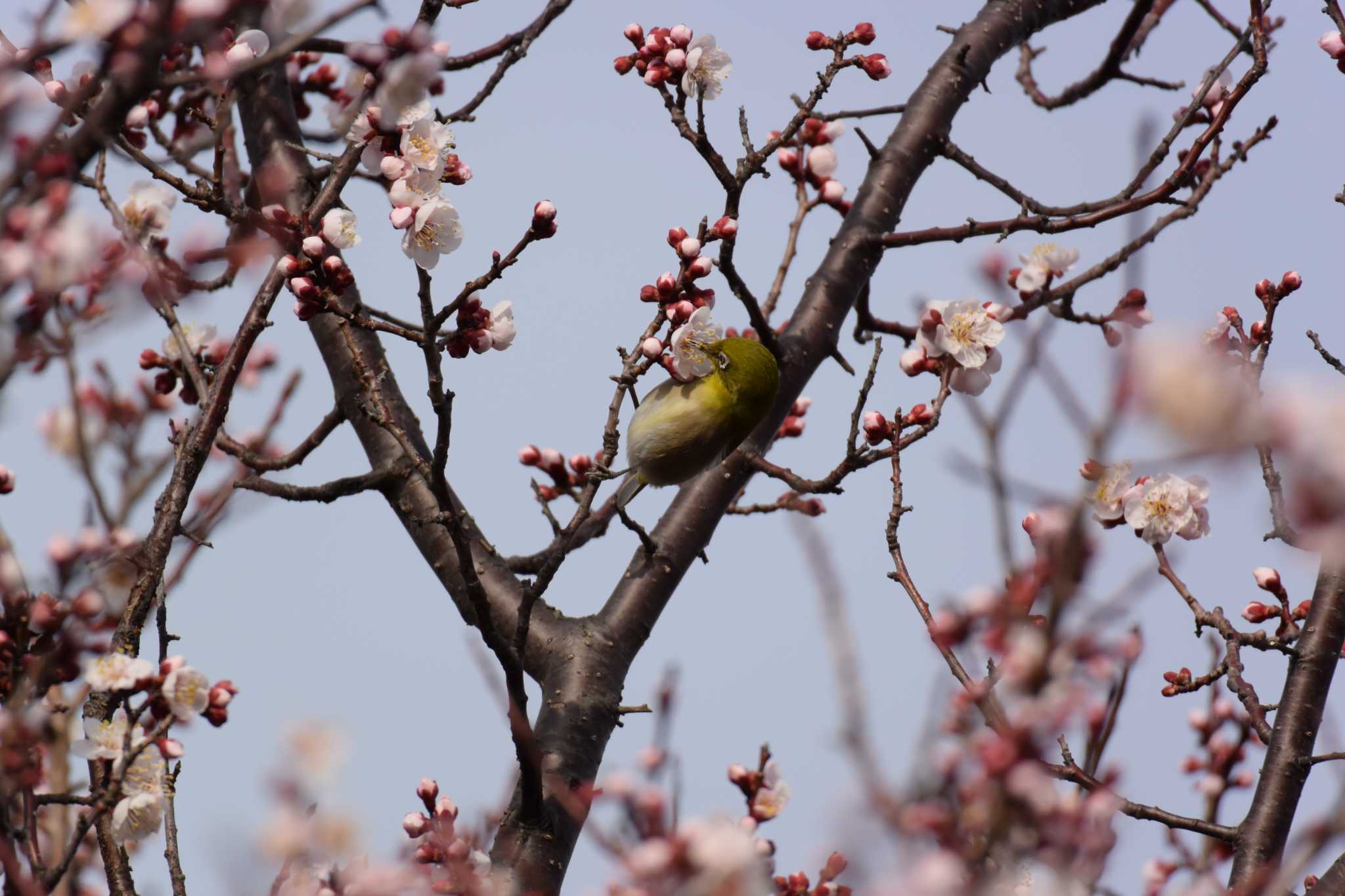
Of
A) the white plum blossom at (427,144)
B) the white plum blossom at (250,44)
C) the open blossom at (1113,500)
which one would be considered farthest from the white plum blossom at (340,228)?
the open blossom at (1113,500)

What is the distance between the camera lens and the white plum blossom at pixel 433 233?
2.77 m

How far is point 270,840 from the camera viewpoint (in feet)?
7.36

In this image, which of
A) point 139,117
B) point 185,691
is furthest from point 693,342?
point 139,117

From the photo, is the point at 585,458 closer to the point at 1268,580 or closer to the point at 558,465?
the point at 558,465

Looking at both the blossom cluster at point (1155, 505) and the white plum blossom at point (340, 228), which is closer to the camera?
the white plum blossom at point (340, 228)

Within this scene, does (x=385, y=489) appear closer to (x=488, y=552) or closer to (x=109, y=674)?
(x=488, y=552)

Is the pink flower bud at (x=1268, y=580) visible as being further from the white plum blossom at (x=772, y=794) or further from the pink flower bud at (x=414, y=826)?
the pink flower bud at (x=414, y=826)

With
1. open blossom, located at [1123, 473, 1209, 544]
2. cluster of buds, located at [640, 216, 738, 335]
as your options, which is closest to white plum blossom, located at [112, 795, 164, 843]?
cluster of buds, located at [640, 216, 738, 335]

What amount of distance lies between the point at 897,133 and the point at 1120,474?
209 centimetres

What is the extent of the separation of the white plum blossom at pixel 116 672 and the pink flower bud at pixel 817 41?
2.94 metres

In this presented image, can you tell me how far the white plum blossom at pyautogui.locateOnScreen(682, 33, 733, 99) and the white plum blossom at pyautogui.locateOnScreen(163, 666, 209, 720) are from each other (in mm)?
2323

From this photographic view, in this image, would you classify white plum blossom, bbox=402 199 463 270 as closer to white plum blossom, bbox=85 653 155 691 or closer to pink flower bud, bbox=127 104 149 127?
white plum blossom, bbox=85 653 155 691

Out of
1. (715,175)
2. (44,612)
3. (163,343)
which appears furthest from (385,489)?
(44,612)

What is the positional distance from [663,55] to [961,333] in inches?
52.5
